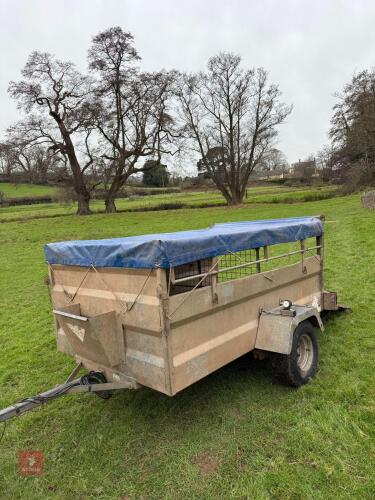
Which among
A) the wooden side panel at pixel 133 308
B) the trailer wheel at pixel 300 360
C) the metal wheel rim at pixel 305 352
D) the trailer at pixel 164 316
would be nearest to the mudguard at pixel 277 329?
the trailer at pixel 164 316

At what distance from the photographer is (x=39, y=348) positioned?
21.7 feet

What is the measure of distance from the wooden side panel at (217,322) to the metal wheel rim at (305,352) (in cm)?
58

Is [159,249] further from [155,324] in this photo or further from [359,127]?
[359,127]

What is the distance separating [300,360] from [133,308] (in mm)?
2489

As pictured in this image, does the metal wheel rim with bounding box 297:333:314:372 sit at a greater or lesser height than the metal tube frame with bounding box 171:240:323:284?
lesser

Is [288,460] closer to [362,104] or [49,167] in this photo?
[49,167]

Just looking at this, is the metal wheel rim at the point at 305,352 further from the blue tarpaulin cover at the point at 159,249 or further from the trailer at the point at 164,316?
the blue tarpaulin cover at the point at 159,249

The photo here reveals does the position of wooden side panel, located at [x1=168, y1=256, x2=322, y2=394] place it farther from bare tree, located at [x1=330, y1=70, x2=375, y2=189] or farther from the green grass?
Answer: the green grass

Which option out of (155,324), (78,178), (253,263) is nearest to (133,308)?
(155,324)

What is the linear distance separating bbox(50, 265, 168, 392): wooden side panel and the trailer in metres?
0.01

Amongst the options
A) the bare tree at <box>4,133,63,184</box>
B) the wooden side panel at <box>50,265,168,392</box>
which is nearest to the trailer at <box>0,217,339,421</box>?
the wooden side panel at <box>50,265,168,392</box>

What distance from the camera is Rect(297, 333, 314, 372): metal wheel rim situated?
4688mm

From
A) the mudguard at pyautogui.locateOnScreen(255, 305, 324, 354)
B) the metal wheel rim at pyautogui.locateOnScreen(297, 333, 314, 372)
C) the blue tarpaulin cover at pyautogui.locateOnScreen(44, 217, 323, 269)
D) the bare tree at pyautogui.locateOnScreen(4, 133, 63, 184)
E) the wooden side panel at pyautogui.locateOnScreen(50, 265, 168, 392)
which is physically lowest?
the metal wheel rim at pyautogui.locateOnScreen(297, 333, 314, 372)

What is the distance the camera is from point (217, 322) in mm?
3820
